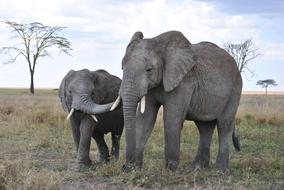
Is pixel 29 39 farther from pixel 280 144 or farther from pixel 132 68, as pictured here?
pixel 132 68

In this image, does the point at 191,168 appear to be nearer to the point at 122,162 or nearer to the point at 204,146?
the point at 204,146

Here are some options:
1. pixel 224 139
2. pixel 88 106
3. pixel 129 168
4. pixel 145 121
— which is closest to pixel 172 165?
pixel 129 168

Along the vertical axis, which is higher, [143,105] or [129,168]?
[143,105]

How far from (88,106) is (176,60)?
1707 millimetres

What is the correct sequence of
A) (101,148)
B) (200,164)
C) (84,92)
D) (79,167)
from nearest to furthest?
(79,167) < (84,92) < (200,164) < (101,148)

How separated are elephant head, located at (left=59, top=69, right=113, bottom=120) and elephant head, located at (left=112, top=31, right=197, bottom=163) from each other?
1.09 meters

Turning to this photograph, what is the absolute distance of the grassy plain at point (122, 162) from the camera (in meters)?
7.55

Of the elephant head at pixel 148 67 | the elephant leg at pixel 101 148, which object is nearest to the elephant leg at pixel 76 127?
the elephant leg at pixel 101 148

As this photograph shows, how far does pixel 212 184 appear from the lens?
7.84 metres

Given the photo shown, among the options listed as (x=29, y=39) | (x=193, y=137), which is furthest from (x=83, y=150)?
(x=29, y=39)

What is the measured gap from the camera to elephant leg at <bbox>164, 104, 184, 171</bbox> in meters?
8.53

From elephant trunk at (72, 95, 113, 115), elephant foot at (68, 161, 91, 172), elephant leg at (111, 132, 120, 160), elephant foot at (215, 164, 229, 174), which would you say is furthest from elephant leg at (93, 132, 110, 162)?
elephant foot at (215, 164, 229, 174)

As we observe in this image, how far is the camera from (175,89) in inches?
336

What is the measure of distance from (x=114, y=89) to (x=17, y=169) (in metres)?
3.19
